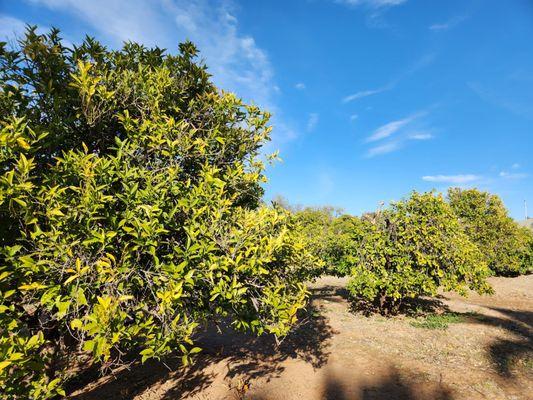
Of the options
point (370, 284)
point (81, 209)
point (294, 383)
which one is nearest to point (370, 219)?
point (370, 284)

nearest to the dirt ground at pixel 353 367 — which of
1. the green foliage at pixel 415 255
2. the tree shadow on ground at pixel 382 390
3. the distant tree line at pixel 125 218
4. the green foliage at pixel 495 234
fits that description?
the tree shadow on ground at pixel 382 390

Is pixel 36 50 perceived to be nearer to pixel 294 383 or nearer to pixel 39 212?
pixel 39 212

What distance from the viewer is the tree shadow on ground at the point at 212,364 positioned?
6.59 meters

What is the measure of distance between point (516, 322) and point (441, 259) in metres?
3.69

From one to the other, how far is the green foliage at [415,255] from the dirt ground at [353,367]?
132 centimetres

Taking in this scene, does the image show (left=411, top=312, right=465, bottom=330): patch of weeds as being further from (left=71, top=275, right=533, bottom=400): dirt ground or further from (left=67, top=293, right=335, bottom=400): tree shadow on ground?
(left=67, top=293, right=335, bottom=400): tree shadow on ground

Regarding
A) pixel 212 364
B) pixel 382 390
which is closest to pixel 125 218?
pixel 212 364

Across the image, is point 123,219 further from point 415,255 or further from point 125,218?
point 415,255

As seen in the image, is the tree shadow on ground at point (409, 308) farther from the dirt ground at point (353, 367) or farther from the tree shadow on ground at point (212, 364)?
the tree shadow on ground at point (212, 364)

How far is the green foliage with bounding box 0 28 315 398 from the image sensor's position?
308 cm

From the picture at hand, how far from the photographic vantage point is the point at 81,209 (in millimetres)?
3244

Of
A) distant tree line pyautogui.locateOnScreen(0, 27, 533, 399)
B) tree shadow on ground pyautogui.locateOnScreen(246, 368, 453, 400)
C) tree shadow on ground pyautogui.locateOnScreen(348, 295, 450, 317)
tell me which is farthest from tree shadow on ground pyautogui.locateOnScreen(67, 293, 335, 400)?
tree shadow on ground pyautogui.locateOnScreen(348, 295, 450, 317)

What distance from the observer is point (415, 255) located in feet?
34.3

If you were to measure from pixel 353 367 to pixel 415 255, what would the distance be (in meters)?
4.80
